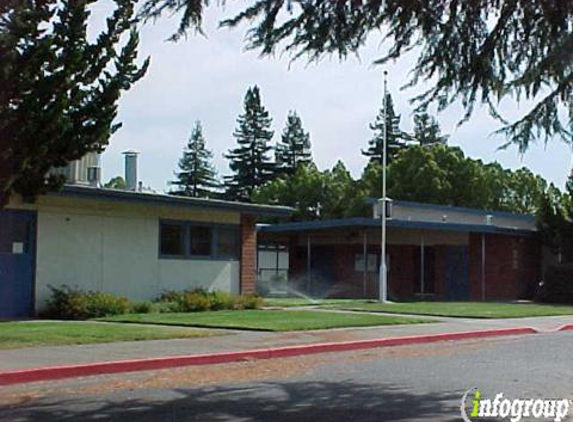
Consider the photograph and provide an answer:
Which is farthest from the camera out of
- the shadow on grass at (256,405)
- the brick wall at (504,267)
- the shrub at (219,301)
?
the brick wall at (504,267)

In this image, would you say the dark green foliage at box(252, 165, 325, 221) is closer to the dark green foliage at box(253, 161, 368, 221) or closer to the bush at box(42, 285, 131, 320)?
the dark green foliage at box(253, 161, 368, 221)

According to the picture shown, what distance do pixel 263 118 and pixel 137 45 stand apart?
7030cm

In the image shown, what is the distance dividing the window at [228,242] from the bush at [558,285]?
1543 centimetres

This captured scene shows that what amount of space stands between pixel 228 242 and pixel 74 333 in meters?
11.2

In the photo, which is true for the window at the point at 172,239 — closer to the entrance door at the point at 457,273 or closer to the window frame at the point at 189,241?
the window frame at the point at 189,241

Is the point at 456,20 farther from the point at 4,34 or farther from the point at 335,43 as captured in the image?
the point at 4,34

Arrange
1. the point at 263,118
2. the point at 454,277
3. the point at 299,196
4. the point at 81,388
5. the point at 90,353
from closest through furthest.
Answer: the point at 81,388 < the point at 90,353 < the point at 454,277 < the point at 299,196 < the point at 263,118

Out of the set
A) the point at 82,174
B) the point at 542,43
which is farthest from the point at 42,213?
the point at 542,43

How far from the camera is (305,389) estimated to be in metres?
11.8

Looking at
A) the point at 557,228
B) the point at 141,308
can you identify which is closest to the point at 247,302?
the point at 141,308

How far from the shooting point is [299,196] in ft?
243

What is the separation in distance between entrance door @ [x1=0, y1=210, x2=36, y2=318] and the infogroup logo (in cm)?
1442

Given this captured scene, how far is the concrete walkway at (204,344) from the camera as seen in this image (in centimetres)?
1434

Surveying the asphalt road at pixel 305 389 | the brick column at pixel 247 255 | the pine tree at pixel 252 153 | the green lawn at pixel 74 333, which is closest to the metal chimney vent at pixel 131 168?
the brick column at pixel 247 255
